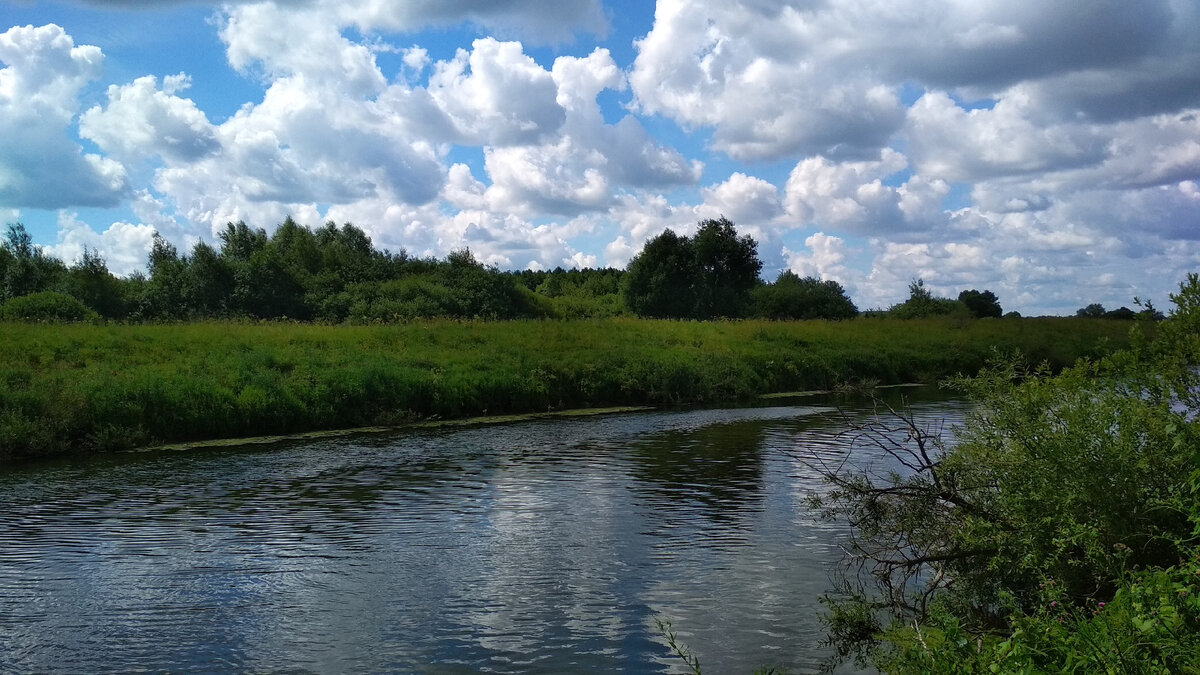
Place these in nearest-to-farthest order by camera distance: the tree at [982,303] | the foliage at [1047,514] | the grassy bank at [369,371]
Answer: the foliage at [1047,514] → the grassy bank at [369,371] → the tree at [982,303]

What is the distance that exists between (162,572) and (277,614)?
2663 millimetres

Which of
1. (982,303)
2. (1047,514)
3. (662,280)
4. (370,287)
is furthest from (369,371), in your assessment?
(982,303)

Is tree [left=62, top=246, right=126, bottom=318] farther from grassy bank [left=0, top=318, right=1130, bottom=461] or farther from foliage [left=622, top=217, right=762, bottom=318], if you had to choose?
foliage [left=622, top=217, right=762, bottom=318]

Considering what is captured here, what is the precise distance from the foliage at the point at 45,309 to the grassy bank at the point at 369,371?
8.38m

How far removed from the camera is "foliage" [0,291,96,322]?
38.0 meters

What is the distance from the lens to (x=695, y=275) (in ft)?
282

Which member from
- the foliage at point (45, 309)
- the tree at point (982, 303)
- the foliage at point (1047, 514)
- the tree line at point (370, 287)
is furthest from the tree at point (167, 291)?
the tree at point (982, 303)

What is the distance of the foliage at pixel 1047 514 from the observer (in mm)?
6492

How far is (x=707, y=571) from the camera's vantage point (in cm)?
1233

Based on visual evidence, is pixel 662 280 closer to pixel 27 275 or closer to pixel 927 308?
pixel 927 308

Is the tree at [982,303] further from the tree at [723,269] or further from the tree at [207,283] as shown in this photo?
the tree at [207,283]

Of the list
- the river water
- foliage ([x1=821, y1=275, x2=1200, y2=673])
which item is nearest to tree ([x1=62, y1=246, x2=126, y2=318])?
the river water

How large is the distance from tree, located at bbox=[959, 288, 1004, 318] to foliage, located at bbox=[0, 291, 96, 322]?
81494mm

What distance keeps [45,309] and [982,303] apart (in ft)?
285
